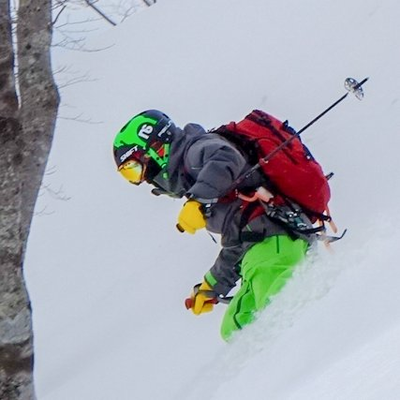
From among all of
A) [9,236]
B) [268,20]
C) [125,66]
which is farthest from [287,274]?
[125,66]

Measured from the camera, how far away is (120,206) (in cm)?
955

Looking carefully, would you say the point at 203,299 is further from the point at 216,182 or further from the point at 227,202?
the point at 216,182

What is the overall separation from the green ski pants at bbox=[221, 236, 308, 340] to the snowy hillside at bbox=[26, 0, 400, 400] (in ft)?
0.43

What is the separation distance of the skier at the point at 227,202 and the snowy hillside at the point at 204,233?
18 centimetres

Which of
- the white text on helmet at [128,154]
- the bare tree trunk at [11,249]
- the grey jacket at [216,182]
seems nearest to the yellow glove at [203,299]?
the grey jacket at [216,182]

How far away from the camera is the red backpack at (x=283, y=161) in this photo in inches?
203

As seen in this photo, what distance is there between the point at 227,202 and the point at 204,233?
2.95 m

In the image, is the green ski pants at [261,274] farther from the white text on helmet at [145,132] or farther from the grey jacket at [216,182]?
the white text on helmet at [145,132]

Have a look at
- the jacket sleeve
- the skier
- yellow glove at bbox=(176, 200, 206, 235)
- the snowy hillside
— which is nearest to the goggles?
the skier

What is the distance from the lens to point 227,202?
527cm

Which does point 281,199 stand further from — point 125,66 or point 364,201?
point 125,66

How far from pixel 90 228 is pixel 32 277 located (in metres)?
0.67

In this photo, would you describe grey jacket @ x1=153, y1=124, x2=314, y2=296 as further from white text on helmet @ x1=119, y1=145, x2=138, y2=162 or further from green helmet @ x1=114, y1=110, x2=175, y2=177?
white text on helmet @ x1=119, y1=145, x2=138, y2=162

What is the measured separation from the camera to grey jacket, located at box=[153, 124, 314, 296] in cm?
496
